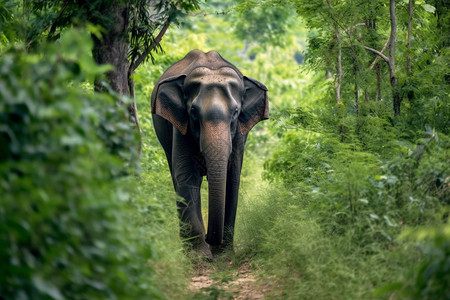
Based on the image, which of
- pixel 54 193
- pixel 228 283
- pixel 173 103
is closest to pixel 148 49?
pixel 173 103

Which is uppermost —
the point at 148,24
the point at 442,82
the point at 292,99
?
the point at 148,24

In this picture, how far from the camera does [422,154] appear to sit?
6617 millimetres

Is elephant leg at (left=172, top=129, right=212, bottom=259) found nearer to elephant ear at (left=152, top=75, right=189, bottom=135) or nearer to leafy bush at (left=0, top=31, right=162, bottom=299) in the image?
elephant ear at (left=152, top=75, right=189, bottom=135)

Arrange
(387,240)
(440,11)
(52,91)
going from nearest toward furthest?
(52,91) → (387,240) → (440,11)

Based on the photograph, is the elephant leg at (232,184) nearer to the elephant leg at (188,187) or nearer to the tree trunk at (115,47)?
the elephant leg at (188,187)

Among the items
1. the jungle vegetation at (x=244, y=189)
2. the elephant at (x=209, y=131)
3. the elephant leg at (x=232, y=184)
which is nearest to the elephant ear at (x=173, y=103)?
the elephant at (x=209, y=131)

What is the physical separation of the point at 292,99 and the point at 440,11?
12890mm

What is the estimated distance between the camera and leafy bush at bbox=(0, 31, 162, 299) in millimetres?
3805

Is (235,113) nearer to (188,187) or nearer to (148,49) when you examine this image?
(188,187)

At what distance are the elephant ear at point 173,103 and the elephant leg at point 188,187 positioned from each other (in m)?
0.22

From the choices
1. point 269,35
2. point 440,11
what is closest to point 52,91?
point 440,11

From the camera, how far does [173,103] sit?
9031 millimetres

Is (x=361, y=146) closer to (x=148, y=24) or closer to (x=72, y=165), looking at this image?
(x=148, y=24)

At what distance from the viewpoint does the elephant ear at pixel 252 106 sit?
9375 millimetres
